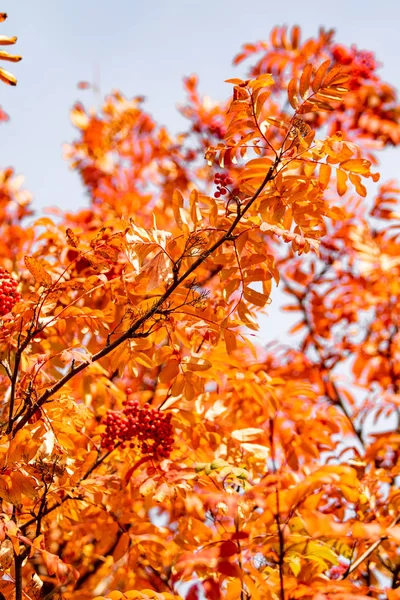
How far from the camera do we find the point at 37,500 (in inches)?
82.6

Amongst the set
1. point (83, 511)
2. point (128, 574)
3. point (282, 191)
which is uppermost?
point (282, 191)

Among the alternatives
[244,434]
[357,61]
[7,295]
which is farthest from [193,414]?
[357,61]

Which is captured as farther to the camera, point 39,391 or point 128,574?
point 128,574

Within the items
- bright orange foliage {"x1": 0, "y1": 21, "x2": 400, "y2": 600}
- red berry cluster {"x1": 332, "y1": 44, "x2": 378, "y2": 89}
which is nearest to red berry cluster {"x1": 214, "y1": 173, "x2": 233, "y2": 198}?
bright orange foliage {"x1": 0, "y1": 21, "x2": 400, "y2": 600}

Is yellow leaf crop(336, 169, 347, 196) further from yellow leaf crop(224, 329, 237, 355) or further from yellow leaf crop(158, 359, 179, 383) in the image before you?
yellow leaf crop(158, 359, 179, 383)

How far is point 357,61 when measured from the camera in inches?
225

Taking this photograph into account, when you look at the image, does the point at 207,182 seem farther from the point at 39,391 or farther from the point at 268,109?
the point at 39,391

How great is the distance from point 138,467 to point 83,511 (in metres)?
0.40

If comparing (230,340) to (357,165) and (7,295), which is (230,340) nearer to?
(357,165)

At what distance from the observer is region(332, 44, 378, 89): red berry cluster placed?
222 inches

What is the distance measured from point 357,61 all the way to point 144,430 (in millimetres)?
4703

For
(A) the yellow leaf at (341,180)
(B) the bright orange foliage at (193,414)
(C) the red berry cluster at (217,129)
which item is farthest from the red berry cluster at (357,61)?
(A) the yellow leaf at (341,180)

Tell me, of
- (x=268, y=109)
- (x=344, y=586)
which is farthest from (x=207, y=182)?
(x=344, y=586)

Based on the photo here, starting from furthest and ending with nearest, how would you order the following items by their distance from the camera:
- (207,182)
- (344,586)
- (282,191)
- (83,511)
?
1. (207,182)
2. (83,511)
3. (282,191)
4. (344,586)
